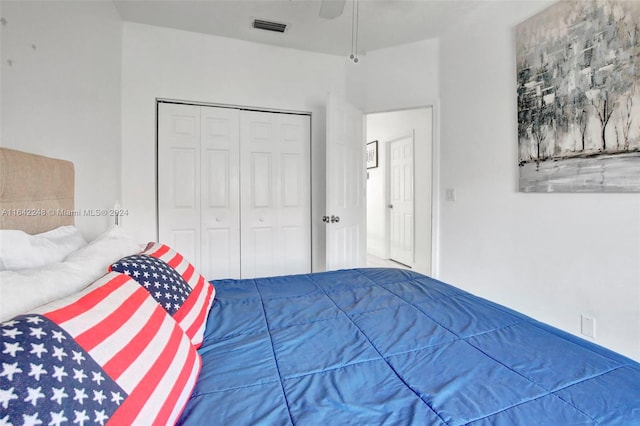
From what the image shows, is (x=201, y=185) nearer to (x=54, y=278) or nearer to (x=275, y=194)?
(x=275, y=194)

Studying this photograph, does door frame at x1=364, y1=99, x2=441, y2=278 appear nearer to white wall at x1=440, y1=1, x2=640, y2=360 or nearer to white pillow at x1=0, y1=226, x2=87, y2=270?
white wall at x1=440, y1=1, x2=640, y2=360

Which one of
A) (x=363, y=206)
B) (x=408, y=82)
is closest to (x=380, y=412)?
(x=363, y=206)

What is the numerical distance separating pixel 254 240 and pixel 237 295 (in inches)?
62.8

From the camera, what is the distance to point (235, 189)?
9.71 feet

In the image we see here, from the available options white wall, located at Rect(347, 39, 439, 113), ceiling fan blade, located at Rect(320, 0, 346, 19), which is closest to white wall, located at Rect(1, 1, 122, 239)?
ceiling fan blade, located at Rect(320, 0, 346, 19)

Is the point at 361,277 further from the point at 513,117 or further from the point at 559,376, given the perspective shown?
the point at 513,117

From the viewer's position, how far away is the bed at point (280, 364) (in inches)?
21.0

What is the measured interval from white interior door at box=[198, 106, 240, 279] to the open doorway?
158 cm

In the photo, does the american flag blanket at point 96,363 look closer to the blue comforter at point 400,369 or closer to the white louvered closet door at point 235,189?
the blue comforter at point 400,369

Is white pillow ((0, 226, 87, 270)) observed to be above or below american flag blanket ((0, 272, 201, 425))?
above

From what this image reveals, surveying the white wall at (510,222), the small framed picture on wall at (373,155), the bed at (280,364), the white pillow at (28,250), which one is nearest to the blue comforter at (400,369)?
the bed at (280,364)

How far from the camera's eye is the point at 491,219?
8.13ft

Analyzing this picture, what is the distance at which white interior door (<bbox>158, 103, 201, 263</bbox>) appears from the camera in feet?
9.02

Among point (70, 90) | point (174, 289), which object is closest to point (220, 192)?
point (70, 90)
